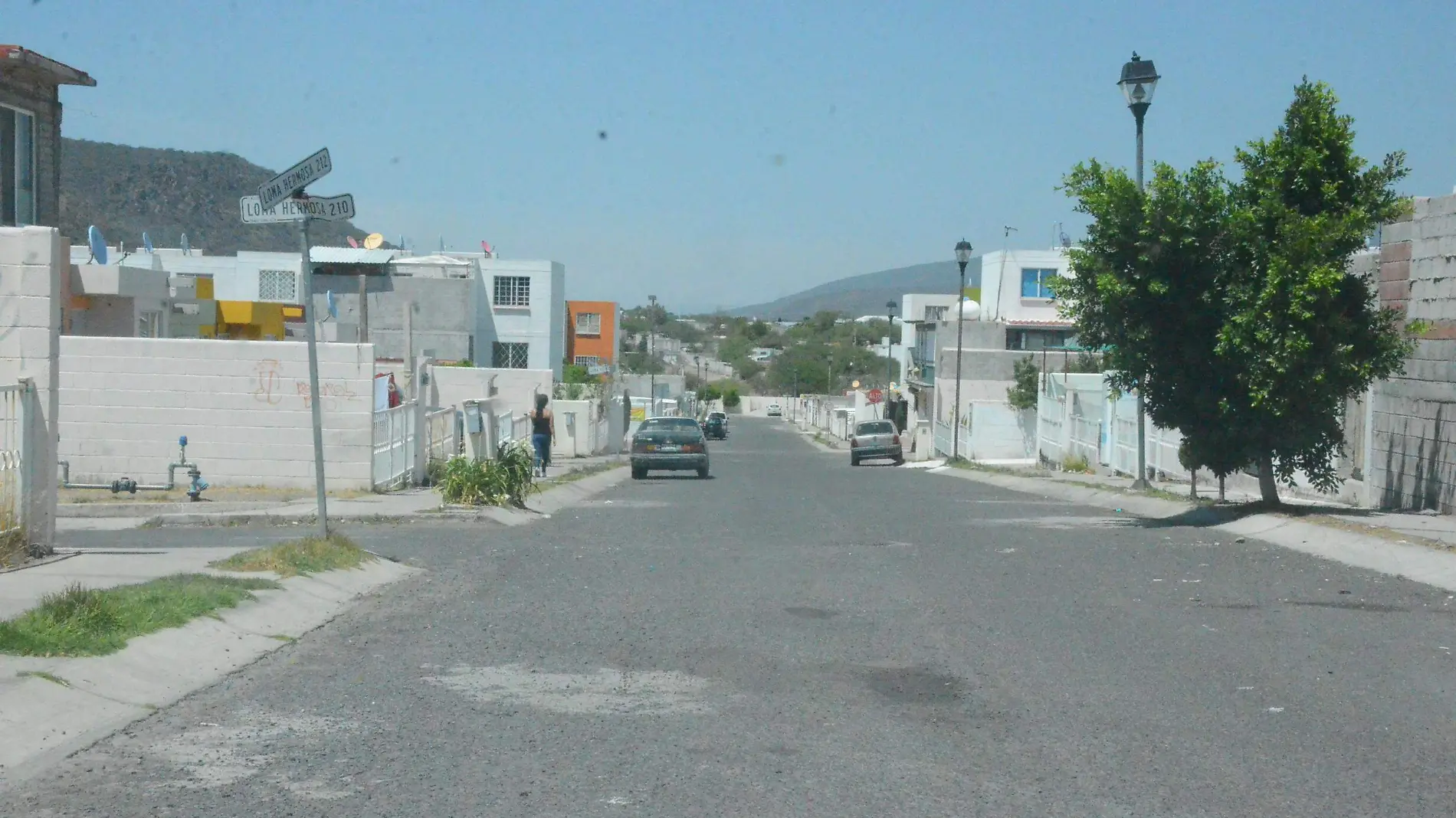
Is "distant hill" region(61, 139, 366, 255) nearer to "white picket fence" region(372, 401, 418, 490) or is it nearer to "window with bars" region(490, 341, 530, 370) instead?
"window with bars" region(490, 341, 530, 370)

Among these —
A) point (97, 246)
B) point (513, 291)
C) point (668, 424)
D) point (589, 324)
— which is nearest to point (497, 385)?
point (668, 424)

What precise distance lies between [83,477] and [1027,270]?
68073 millimetres

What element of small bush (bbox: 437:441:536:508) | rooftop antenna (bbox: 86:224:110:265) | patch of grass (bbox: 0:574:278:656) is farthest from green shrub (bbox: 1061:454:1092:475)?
patch of grass (bbox: 0:574:278:656)

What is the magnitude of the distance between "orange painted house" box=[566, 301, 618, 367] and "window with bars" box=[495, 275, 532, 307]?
1991cm

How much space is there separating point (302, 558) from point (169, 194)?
88.6 m

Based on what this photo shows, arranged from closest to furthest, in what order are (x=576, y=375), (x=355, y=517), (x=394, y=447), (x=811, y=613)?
(x=811, y=613) < (x=355, y=517) < (x=394, y=447) < (x=576, y=375)

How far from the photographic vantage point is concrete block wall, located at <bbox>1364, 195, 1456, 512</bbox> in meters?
16.8

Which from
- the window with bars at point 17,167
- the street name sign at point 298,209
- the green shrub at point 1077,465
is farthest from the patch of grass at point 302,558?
the green shrub at point 1077,465

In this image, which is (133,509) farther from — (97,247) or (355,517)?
(97,247)

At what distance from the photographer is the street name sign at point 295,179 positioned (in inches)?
476

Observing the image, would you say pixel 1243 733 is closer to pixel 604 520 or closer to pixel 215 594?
pixel 215 594

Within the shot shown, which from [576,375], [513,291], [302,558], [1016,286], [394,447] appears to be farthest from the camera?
[1016,286]

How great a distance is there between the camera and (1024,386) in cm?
5797

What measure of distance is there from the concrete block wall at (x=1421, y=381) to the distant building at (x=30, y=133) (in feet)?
70.1
